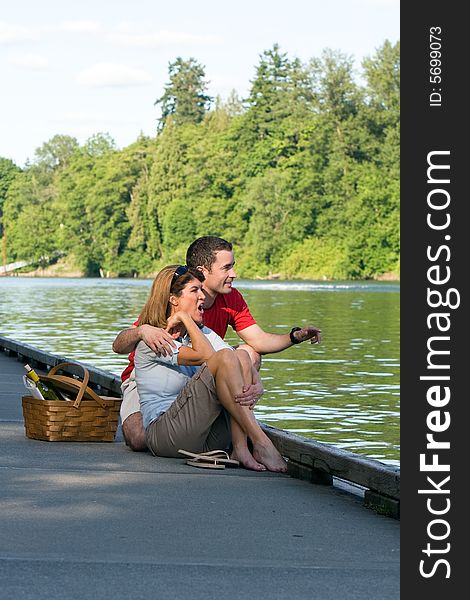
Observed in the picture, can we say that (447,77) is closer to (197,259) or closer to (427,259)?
(427,259)

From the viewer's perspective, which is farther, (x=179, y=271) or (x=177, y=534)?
(x=179, y=271)

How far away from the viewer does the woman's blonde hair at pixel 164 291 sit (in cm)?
766

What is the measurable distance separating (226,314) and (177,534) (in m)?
3.08

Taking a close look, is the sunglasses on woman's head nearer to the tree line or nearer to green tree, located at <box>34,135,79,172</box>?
the tree line

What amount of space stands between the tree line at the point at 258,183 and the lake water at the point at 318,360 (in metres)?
48.4

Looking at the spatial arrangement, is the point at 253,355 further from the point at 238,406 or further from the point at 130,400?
the point at 238,406

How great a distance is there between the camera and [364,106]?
308 feet

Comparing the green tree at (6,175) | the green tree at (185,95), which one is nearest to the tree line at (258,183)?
the green tree at (185,95)

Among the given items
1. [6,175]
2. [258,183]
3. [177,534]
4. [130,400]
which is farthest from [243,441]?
[6,175]

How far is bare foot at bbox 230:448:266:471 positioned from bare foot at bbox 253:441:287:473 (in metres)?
0.03

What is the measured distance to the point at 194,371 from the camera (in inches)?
314

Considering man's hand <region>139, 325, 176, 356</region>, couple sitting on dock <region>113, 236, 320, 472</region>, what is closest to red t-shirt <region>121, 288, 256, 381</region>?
couple sitting on dock <region>113, 236, 320, 472</region>

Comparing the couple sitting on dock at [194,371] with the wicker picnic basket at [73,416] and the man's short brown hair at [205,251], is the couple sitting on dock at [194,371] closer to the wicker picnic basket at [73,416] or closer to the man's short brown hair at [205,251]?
the man's short brown hair at [205,251]

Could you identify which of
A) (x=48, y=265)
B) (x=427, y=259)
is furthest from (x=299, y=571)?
(x=48, y=265)
